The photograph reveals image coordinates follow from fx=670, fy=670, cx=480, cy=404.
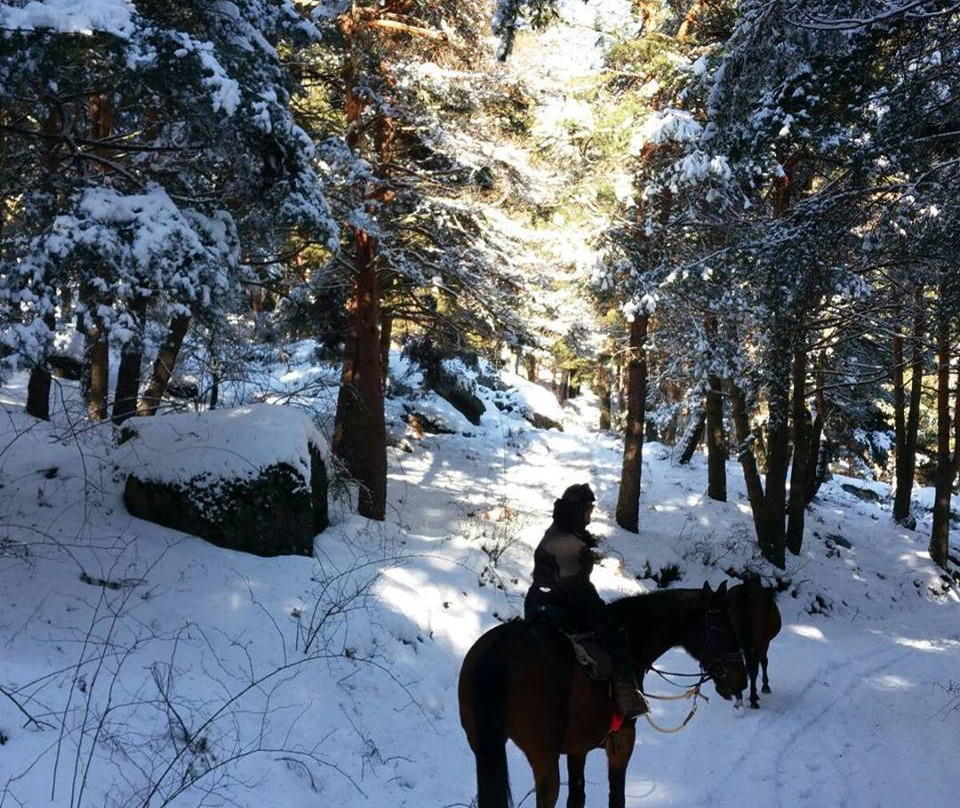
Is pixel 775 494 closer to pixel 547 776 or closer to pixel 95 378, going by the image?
pixel 547 776

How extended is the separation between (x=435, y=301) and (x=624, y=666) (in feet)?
35.7

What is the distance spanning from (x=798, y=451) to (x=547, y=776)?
12727 mm

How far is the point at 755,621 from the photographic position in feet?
28.7

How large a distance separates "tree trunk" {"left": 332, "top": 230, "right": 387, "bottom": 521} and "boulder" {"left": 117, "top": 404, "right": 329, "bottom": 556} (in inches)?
158

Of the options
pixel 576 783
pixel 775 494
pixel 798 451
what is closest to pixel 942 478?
pixel 798 451

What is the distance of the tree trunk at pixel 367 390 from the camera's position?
1264 centimetres

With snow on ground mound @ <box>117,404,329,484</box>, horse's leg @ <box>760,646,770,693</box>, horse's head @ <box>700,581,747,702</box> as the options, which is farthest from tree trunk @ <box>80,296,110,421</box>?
horse's leg @ <box>760,646,770,693</box>

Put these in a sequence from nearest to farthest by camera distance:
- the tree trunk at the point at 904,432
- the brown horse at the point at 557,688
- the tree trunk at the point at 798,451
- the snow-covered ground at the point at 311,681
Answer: the brown horse at the point at 557,688
the snow-covered ground at the point at 311,681
the tree trunk at the point at 798,451
the tree trunk at the point at 904,432

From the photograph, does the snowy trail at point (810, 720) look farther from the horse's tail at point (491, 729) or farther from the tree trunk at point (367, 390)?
the tree trunk at point (367, 390)

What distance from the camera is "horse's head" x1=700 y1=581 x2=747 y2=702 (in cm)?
560

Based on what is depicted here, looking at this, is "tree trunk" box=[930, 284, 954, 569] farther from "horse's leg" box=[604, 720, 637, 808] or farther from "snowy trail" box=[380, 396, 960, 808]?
"horse's leg" box=[604, 720, 637, 808]

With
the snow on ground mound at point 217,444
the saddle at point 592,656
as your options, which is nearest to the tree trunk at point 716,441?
the snow on ground mound at point 217,444

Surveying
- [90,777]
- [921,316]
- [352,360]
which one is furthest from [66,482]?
[921,316]

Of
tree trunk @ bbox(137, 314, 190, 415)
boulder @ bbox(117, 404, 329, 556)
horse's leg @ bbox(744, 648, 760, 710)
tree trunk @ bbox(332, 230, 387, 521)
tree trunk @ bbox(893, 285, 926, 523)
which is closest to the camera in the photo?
boulder @ bbox(117, 404, 329, 556)
